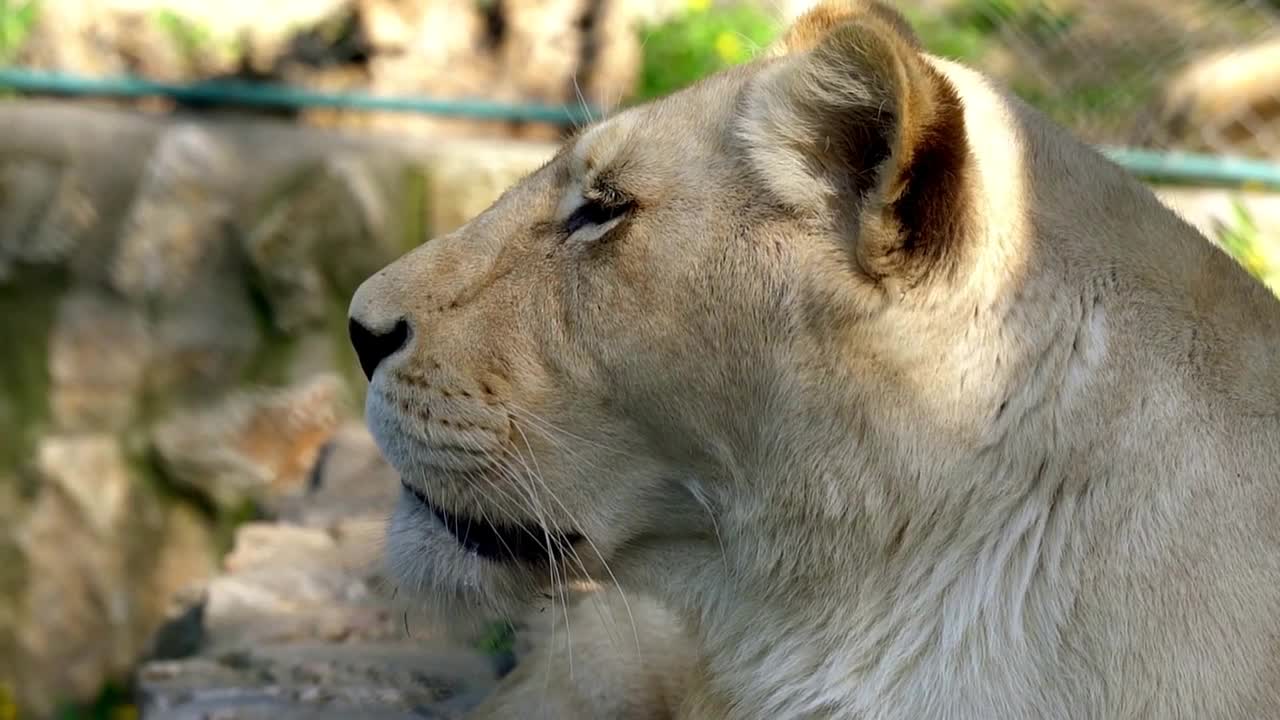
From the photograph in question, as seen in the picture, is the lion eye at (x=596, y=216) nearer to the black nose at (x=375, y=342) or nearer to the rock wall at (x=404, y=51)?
the black nose at (x=375, y=342)

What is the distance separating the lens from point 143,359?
426cm

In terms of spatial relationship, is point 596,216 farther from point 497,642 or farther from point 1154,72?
point 1154,72

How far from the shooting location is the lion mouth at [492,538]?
1.81 m

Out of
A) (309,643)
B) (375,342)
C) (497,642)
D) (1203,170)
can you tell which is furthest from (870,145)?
(1203,170)

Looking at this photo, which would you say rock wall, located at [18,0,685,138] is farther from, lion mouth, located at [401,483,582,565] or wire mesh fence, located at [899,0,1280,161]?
lion mouth, located at [401,483,582,565]

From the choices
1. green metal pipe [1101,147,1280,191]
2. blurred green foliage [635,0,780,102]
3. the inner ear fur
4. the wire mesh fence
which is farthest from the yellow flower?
the inner ear fur

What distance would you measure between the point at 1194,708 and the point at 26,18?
14.0 feet

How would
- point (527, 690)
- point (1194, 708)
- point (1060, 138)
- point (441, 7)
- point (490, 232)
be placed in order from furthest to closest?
point (441, 7) → point (527, 690) → point (490, 232) → point (1060, 138) → point (1194, 708)

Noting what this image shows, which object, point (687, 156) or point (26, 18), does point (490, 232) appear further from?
point (26, 18)

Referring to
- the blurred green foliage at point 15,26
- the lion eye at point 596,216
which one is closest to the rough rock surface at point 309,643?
the lion eye at point 596,216

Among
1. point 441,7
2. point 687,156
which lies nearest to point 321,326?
point 441,7

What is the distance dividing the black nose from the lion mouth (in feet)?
0.50

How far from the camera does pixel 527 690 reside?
207cm

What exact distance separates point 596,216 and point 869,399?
382 mm
